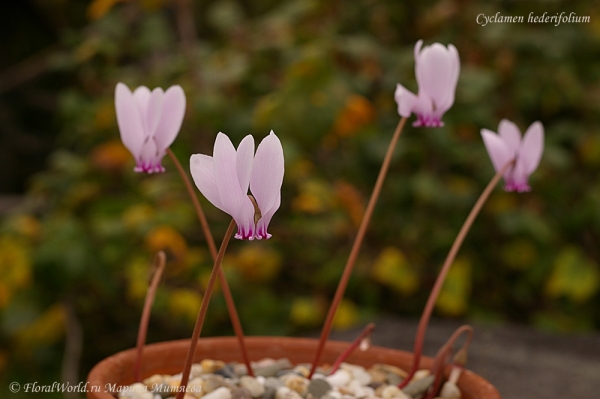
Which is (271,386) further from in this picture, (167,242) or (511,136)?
(167,242)

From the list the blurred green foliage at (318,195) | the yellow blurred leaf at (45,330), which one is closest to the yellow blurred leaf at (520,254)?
the blurred green foliage at (318,195)

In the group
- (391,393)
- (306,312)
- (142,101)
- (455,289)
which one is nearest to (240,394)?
(391,393)

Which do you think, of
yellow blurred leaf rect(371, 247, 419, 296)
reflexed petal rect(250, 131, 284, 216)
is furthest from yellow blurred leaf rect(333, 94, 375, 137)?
reflexed petal rect(250, 131, 284, 216)

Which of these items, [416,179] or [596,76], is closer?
[416,179]

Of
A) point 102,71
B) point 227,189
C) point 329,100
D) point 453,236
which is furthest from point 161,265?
point 102,71

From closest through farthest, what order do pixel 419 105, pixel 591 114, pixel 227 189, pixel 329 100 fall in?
pixel 227 189 < pixel 419 105 < pixel 329 100 < pixel 591 114

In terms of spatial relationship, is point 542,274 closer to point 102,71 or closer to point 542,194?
point 542,194

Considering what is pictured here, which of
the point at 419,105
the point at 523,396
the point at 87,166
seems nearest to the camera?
the point at 419,105
